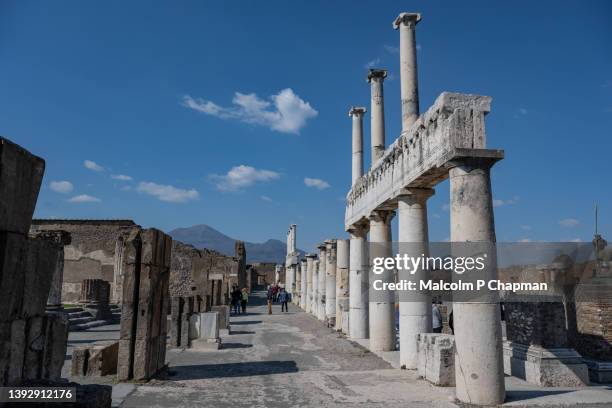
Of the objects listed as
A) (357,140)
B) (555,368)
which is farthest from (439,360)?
(357,140)

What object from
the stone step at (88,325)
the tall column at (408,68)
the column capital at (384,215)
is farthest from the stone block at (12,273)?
the stone step at (88,325)

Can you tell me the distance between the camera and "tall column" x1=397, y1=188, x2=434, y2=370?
9898 mm

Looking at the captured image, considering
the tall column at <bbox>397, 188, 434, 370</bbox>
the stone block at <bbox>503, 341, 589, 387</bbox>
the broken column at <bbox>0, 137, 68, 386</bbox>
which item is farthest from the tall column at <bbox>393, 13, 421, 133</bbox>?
the broken column at <bbox>0, 137, 68, 386</bbox>

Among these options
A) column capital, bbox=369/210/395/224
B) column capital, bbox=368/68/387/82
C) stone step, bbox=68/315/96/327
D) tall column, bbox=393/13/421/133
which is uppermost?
column capital, bbox=368/68/387/82

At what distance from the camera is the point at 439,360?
27.3 ft

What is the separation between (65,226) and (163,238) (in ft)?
100

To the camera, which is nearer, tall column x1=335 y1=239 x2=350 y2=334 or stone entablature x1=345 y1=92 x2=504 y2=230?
stone entablature x1=345 y1=92 x2=504 y2=230

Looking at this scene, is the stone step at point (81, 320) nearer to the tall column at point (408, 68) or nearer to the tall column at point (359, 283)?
the tall column at point (359, 283)

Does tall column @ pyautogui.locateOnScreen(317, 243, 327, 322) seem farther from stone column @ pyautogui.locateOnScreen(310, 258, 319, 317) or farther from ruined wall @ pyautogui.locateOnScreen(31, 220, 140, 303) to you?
ruined wall @ pyautogui.locateOnScreen(31, 220, 140, 303)

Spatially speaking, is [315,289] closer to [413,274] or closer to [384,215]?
[384,215]

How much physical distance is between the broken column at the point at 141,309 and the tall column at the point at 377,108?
6523mm

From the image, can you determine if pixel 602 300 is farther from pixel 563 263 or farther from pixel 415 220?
pixel 415 220

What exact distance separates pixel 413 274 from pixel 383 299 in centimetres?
247

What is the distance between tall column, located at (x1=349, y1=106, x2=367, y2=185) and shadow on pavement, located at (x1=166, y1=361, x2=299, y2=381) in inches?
279
